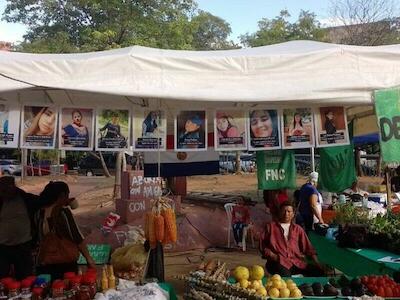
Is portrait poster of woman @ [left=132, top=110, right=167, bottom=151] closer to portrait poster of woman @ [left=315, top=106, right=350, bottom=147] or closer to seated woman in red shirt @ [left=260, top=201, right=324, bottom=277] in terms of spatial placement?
portrait poster of woman @ [left=315, top=106, right=350, bottom=147]

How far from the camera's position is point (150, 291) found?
11.4ft

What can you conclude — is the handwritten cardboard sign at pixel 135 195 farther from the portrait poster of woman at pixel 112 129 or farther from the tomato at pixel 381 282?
the tomato at pixel 381 282

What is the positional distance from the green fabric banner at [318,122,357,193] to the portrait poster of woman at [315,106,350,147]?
190 inches

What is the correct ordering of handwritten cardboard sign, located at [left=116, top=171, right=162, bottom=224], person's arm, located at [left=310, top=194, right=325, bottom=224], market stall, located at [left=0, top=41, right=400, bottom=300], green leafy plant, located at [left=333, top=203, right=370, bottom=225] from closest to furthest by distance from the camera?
market stall, located at [left=0, top=41, right=400, bottom=300]
green leafy plant, located at [left=333, top=203, right=370, bottom=225]
person's arm, located at [left=310, top=194, right=325, bottom=224]
handwritten cardboard sign, located at [left=116, top=171, right=162, bottom=224]

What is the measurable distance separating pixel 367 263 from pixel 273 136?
1828 mm

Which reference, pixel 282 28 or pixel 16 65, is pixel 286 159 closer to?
pixel 16 65

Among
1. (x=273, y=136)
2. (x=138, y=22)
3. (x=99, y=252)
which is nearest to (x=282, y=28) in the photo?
(x=138, y=22)

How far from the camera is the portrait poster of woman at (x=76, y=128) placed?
12.6 feet

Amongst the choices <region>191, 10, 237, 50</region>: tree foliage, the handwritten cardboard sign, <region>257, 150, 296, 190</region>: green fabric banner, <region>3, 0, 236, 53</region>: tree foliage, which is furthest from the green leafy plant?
<region>191, 10, 237, 50</region>: tree foliage

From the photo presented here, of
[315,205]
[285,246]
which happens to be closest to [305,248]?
[285,246]

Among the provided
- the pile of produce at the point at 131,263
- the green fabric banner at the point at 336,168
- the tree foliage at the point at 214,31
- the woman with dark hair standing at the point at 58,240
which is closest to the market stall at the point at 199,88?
the woman with dark hair standing at the point at 58,240

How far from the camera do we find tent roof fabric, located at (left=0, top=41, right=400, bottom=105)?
344cm

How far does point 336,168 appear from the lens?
30.1 ft

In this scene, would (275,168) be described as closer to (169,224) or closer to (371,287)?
(169,224)
